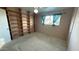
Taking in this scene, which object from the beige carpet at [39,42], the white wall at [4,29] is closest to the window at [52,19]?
the beige carpet at [39,42]

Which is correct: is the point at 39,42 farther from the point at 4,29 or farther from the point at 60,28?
the point at 4,29

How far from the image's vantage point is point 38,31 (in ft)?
4.82

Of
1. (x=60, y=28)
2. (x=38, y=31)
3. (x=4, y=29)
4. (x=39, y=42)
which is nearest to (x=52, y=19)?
(x=60, y=28)

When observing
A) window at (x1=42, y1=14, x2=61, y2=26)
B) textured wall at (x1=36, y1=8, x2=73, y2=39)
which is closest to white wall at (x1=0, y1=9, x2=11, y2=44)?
textured wall at (x1=36, y1=8, x2=73, y2=39)

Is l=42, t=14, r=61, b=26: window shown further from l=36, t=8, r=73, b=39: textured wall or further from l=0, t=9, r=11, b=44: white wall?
l=0, t=9, r=11, b=44: white wall

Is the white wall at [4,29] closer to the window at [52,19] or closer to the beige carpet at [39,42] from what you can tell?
the beige carpet at [39,42]

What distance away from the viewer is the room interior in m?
1.38

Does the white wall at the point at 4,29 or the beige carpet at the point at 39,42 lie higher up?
the white wall at the point at 4,29

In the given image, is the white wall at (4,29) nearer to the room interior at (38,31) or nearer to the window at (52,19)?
the room interior at (38,31)

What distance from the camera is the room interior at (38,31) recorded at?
1.38 metres

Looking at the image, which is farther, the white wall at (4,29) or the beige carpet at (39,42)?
the beige carpet at (39,42)

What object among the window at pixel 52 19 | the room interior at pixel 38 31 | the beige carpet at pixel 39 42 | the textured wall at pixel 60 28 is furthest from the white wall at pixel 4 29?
the window at pixel 52 19

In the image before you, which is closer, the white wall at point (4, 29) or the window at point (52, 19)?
the white wall at point (4, 29)
